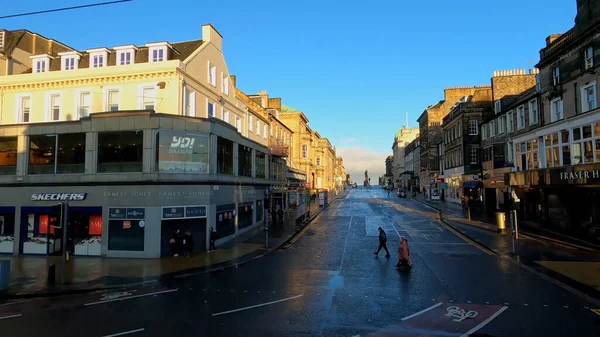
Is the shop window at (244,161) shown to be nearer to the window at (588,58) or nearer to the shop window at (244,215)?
the shop window at (244,215)

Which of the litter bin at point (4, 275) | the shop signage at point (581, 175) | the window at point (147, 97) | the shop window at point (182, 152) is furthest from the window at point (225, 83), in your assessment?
the shop signage at point (581, 175)

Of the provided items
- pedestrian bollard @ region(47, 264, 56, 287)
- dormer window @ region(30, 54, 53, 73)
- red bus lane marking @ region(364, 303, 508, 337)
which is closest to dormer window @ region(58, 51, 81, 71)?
dormer window @ region(30, 54, 53, 73)

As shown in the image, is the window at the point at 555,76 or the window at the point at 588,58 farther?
the window at the point at 555,76

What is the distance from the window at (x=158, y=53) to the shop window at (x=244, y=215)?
11841mm

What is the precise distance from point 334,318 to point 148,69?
19.9 m

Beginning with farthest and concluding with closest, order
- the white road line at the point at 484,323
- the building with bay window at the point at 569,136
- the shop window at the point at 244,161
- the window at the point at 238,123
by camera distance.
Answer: the window at the point at 238,123 < the shop window at the point at 244,161 < the building with bay window at the point at 569,136 < the white road line at the point at 484,323

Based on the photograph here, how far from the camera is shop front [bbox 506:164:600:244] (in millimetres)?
21266

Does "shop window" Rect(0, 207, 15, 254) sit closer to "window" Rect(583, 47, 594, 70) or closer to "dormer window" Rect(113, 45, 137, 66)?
"dormer window" Rect(113, 45, 137, 66)

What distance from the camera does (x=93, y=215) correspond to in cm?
1970

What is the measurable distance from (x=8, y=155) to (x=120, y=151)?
8.35 metres

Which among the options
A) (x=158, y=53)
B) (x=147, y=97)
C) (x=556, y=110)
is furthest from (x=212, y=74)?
(x=556, y=110)

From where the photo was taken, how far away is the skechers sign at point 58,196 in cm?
1961

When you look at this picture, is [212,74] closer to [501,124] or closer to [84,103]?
[84,103]

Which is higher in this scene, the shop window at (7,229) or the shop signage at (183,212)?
the shop signage at (183,212)
